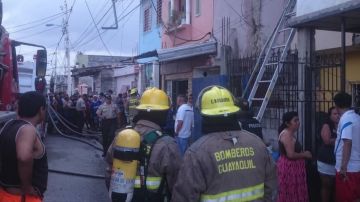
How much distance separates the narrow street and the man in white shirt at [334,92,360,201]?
13.5 feet

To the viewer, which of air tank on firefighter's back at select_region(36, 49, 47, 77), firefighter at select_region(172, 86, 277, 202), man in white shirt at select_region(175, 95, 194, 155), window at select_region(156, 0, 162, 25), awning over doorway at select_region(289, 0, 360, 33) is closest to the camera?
firefighter at select_region(172, 86, 277, 202)

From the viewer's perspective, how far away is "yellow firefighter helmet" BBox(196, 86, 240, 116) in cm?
335

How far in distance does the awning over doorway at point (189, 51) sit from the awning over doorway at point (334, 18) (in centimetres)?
656

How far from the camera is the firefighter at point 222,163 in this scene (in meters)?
3.26

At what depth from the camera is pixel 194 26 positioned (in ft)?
54.3

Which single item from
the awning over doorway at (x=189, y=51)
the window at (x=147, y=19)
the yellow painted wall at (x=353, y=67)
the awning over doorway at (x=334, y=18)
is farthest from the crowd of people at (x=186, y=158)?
the window at (x=147, y=19)

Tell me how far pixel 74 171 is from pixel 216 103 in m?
8.53

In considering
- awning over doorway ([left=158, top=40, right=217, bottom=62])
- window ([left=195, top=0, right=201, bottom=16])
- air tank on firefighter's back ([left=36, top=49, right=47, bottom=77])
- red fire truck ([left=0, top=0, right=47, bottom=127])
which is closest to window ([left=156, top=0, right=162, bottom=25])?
window ([left=195, top=0, right=201, bottom=16])

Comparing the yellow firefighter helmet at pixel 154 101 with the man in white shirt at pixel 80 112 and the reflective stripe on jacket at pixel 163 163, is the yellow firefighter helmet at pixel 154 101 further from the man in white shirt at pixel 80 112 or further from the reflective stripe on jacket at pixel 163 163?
the man in white shirt at pixel 80 112

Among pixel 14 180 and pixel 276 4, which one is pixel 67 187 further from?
pixel 276 4

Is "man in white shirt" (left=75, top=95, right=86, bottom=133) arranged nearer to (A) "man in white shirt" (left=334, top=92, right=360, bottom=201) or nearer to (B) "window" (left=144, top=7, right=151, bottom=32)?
(B) "window" (left=144, top=7, right=151, bottom=32)

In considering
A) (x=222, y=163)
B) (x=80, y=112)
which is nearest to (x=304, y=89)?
(x=222, y=163)

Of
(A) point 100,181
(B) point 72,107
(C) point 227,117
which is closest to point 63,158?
(A) point 100,181

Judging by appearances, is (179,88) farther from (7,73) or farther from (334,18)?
(334,18)
